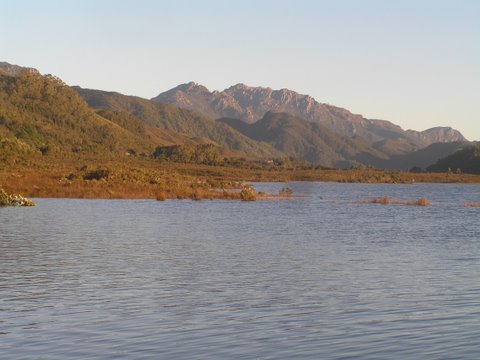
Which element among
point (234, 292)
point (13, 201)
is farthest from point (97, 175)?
point (234, 292)

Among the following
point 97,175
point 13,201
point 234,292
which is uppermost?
point 97,175

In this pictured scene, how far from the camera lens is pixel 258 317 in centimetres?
2325

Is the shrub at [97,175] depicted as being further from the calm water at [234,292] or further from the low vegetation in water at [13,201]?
the calm water at [234,292]

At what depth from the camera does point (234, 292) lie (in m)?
27.7

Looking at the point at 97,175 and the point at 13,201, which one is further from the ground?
the point at 97,175

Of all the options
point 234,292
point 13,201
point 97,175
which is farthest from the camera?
point 97,175

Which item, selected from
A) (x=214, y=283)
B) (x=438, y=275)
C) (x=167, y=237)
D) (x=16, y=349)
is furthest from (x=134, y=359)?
(x=167, y=237)

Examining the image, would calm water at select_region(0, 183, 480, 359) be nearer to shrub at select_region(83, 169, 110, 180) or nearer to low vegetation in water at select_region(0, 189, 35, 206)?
low vegetation in water at select_region(0, 189, 35, 206)

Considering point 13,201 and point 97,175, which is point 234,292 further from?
point 97,175

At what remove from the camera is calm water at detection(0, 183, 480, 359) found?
64.7 feet

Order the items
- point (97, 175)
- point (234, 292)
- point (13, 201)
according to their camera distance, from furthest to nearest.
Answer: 1. point (97, 175)
2. point (13, 201)
3. point (234, 292)

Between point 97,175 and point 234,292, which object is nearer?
point 234,292

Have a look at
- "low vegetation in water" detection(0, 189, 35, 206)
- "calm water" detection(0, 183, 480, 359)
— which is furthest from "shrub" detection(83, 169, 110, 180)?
"calm water" detection(0, 183, 480, 359)

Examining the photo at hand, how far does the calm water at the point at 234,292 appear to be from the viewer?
19719 millimetres
